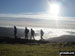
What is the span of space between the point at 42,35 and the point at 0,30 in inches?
862

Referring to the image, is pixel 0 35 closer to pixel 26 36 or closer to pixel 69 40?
pixel 26 36

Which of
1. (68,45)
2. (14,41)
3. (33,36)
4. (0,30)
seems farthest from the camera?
(0,30)

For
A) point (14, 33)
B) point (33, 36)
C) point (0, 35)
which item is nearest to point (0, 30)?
point (0, 35)

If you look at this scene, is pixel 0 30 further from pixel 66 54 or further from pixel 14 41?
pixel 66 54

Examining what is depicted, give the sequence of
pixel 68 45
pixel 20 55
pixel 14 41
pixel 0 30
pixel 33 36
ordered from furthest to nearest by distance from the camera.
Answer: pixel 0 30 < pixel 33 36 < pixel 14 41 < pixel 68 45 < pixel 20 55

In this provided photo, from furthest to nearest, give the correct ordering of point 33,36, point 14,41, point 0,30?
point 0,30 < point 33,36 < point 14,41

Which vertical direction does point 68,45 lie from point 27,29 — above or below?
below

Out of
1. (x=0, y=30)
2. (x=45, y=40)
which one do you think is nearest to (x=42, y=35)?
(x=45, y=40)

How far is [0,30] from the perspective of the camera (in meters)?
81.4

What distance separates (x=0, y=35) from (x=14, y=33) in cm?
1330

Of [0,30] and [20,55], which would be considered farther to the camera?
[0,30]

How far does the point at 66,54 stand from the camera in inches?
1414

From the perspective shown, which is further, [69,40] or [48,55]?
[69,40]

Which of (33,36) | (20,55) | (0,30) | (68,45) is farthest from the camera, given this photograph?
(0,30)
